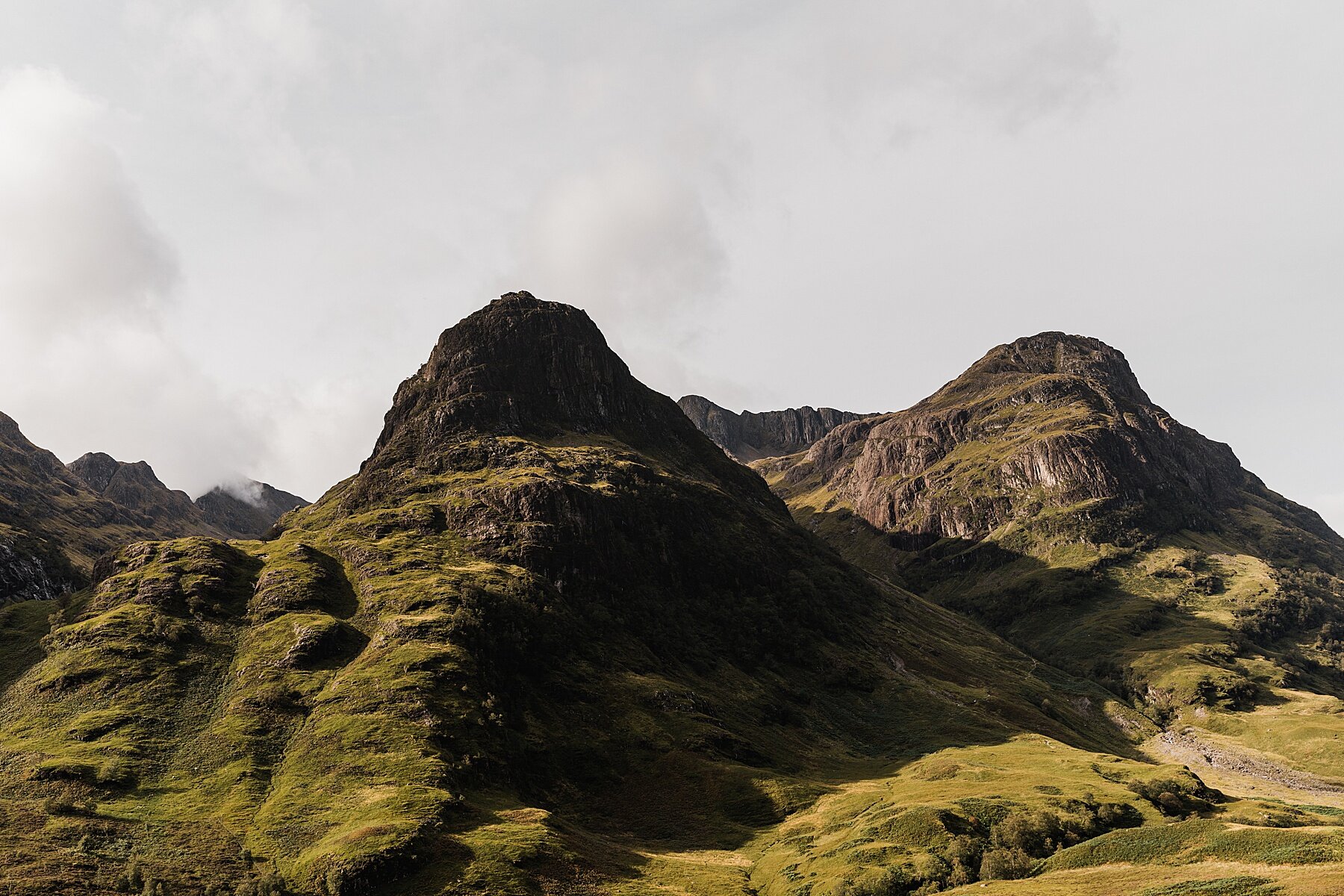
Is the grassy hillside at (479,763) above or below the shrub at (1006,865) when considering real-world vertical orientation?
above

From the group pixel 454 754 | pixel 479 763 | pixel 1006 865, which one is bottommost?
pixel 1006 865

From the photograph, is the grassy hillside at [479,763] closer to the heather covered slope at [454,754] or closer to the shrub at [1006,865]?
the shrub at [1006,865]

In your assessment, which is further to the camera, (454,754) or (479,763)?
(479,763)

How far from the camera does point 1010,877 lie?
74.6 m

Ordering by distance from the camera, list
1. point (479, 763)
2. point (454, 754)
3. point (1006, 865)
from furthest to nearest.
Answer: point (479, 763) → point (454, 754) → point (1006, 865)

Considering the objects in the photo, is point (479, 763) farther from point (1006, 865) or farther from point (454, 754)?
point (1006, 865)

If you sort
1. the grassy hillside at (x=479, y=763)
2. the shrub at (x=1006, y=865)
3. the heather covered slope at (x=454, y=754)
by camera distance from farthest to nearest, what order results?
the heather covered slope at (x=454, y=754) < the grassy hillside at (x=479, y=763) < the shrub at (x=1006, y=865)

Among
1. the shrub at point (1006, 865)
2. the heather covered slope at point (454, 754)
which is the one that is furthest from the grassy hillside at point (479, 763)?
the heather covered slope at point (454, 754)

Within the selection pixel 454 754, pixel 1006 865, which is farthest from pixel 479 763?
pixel 1006 865

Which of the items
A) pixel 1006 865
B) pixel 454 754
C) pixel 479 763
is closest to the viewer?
pixel 1006 865

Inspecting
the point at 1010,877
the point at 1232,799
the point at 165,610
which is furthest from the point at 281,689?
the point at 1232,799

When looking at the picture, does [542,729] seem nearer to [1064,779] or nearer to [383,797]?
[383,797]

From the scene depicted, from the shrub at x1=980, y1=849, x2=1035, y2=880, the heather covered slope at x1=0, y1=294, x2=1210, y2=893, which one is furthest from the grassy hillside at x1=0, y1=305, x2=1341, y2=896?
the heather covered slope at x1=0, y1=294, x2=1210, y2=893

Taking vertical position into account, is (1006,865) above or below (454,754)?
below
